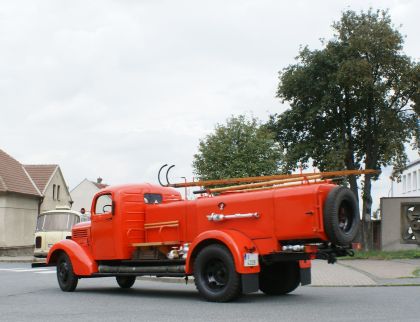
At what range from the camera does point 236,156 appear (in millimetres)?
51719

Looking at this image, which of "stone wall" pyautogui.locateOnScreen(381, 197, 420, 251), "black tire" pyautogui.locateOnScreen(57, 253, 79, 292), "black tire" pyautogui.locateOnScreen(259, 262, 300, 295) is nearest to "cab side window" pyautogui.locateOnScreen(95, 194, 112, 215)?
"black tire" pyautogui.locateOnScreen(57, 253, 79, 292)

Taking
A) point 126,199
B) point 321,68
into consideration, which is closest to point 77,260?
point 126,199

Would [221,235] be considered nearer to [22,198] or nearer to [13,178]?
[22,198]

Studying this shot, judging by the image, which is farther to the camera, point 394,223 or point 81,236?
point 394,223

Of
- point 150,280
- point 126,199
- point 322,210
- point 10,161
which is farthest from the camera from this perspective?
Result: point 10,161

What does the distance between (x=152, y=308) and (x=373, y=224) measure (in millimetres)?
27908

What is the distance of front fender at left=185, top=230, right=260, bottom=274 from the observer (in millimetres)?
11695

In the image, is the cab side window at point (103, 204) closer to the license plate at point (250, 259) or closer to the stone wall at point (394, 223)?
the license plate at point (250, 259)

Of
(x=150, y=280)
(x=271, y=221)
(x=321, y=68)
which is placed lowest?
(x=150, y=280)

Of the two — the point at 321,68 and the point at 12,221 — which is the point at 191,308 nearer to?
the point at 321,68

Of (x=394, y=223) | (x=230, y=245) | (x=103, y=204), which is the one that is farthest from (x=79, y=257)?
(x=394, y=223)

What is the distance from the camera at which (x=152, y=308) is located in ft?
37.9

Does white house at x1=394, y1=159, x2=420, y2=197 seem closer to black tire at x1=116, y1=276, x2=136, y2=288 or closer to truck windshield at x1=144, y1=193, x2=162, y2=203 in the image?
black tire at x1=116, y1=276, x2=136, y2=288

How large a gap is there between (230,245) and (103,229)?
3957 mm
